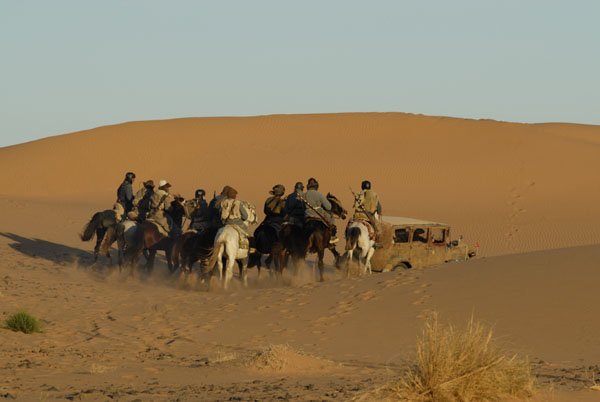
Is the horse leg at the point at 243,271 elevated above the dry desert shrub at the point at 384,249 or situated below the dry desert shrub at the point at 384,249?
below

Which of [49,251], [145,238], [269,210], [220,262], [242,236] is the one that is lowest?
[49,251]

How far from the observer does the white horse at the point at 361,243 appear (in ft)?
78.4

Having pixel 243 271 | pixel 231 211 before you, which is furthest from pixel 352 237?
pixel 231 211

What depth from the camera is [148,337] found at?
1748 cm

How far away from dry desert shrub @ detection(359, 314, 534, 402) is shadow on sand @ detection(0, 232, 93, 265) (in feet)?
69.5

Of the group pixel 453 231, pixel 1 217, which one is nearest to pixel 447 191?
pixel 453 231

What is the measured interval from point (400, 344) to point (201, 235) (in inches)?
339

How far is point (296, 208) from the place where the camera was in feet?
78.4

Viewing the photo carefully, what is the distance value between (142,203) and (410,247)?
5.91 meters

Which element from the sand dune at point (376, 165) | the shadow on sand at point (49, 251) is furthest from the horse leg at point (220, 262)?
the sand dune at point (376, 165)

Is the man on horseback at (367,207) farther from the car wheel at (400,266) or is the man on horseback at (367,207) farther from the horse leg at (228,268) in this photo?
the horse leg at (228,268)

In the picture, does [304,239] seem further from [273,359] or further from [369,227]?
[273,359]

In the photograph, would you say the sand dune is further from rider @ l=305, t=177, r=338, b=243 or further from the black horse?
rider @ l=305, t=177, r=338, b=243

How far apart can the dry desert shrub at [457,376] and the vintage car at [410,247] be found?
1387 centimetres
